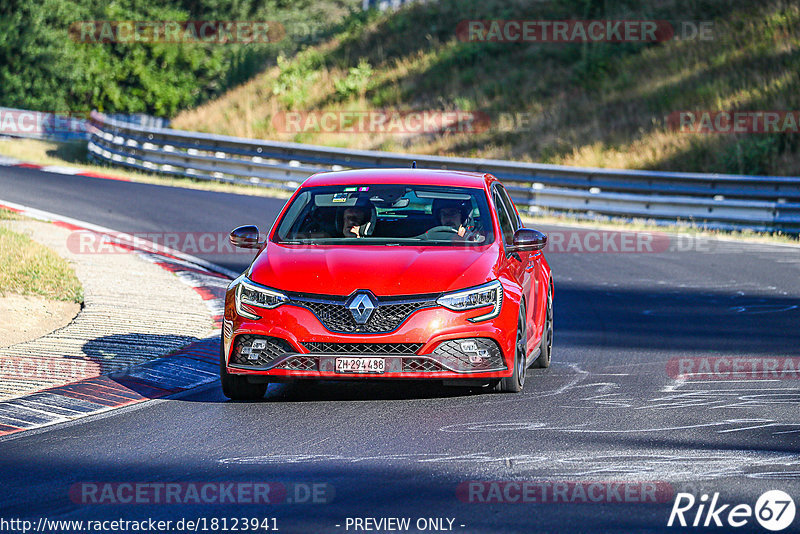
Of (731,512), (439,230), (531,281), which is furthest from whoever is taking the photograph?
(531,281)

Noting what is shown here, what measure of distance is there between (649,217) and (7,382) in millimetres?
16613

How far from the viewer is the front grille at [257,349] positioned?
8.38 m

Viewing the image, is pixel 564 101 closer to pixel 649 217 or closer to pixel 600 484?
pixel 649 217

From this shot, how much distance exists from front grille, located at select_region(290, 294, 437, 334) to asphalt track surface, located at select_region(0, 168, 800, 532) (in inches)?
23.7

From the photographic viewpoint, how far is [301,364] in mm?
8352

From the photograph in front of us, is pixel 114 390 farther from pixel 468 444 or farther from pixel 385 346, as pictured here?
pixel 468 444

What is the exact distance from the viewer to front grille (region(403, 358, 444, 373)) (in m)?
8.29

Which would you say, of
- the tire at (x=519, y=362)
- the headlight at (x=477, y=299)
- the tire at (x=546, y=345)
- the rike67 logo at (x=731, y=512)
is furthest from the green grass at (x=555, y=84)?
the rike67 logo at (x=731, y=512)

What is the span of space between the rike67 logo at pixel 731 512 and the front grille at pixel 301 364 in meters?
3.05

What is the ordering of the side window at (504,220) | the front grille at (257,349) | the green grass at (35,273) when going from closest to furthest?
the front grille at (257,349)
the side window at (504,220)
the green grass at (35,273)

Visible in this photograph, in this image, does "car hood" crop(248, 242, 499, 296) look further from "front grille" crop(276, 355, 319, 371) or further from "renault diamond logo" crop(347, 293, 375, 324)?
"front grille" crop(276, 355, 319, 371)

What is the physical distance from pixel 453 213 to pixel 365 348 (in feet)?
5.87

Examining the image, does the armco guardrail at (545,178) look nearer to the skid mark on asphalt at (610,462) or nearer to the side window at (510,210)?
the side window at (510,210)

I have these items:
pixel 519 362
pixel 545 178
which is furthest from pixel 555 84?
pixel 519 362
